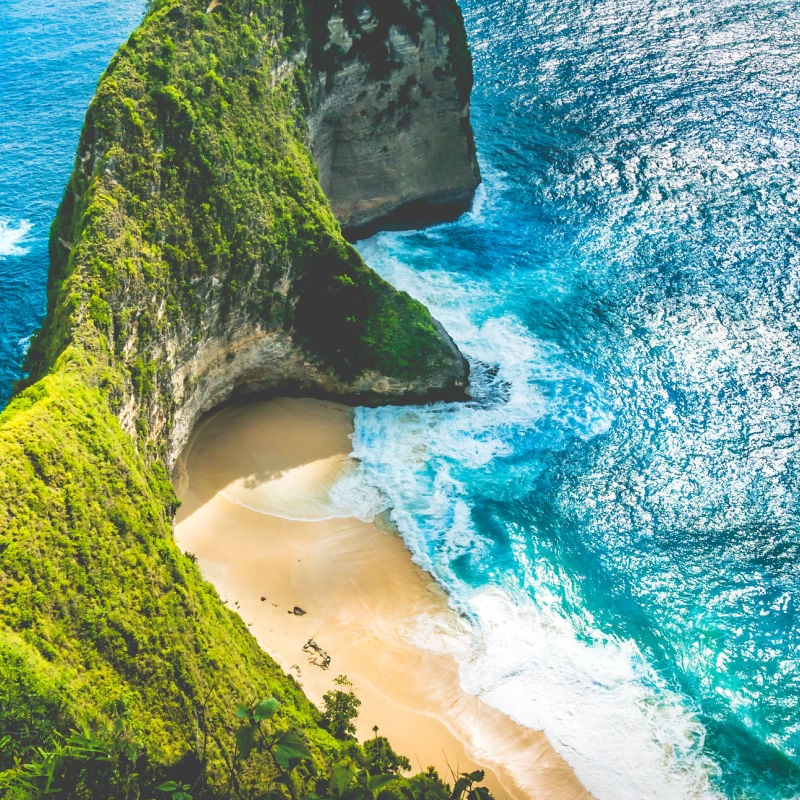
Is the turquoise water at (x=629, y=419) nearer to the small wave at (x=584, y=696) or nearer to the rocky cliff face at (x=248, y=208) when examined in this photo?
the small wave at (x=584, y=696)

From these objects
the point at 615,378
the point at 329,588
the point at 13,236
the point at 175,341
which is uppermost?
the point at 13,236

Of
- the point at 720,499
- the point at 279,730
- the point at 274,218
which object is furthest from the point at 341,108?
the point at 279,730

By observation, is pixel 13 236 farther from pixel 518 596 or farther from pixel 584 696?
pixel 584 696

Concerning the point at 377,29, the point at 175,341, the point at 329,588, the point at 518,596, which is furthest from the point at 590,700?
the point at 377,29

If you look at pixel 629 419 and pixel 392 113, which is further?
pixel 392 113

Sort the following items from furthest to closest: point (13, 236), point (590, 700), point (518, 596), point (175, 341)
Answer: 1. point (13, 236)
2. point (175, 341)
3. point (518, 596)
4. point (590, 700)

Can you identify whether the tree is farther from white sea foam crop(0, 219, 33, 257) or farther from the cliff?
white sea foam crop(0, 219, 33, 257)

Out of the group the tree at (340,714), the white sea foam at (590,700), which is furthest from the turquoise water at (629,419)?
the tree at (340,714)
